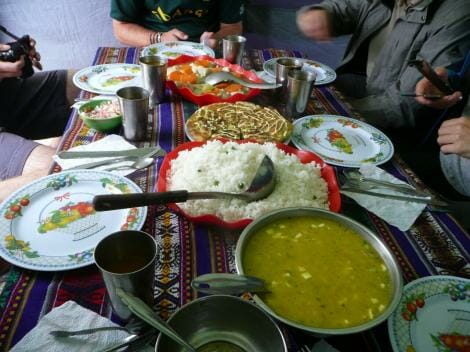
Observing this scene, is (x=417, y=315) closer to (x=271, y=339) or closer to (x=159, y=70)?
(x=271, y=339)

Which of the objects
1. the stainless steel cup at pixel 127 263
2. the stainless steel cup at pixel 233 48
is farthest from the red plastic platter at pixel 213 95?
the stainless steel cup at pixel 127 263

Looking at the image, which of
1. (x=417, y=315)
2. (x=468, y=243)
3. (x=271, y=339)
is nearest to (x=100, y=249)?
(x=271, y=339)

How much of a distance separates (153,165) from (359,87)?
6.28ft

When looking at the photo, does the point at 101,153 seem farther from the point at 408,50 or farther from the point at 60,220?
the point at 408,50

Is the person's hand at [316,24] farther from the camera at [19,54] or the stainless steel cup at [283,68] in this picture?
the camera at [19,54]

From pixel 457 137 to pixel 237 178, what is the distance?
1.08 meters

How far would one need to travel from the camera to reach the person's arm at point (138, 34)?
2.36 meters

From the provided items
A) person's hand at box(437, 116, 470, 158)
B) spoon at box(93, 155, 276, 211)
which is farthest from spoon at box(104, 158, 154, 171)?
person's hand at box(437, 116, 470, 158)

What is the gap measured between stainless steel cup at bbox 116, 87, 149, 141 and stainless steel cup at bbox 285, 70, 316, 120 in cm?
69

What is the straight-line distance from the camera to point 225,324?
700 mm

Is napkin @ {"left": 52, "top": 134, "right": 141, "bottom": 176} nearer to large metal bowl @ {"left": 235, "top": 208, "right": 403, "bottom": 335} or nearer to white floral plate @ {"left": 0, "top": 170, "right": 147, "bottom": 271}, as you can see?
white floral plate @ {"left": 0, "top": 170, "right": 147, "bottom": 271}

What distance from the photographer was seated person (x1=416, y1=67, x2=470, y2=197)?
58.9 inches

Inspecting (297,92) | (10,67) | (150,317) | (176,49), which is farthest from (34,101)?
(150,317)

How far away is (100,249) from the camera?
749mm
